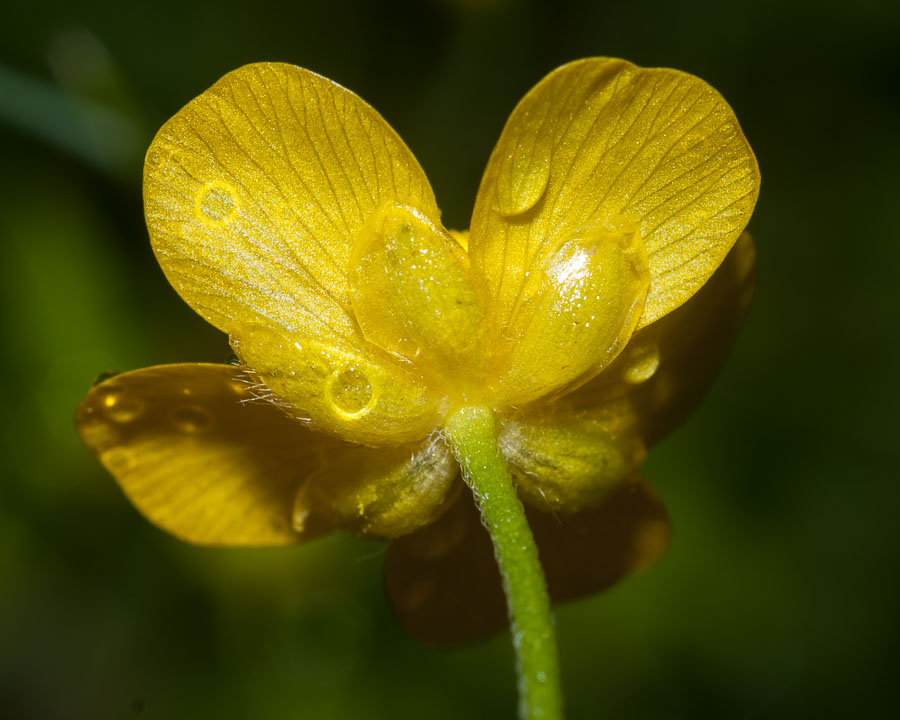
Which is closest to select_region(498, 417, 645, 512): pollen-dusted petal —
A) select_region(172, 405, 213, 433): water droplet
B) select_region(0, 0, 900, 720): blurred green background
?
select_region(172, 405, 213, 433): water droplet

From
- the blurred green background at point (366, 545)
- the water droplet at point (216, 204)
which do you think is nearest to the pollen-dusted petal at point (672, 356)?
the water droplet at point (216, 204)

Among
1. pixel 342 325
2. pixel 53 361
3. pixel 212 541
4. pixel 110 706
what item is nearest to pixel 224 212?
pixel 342 325

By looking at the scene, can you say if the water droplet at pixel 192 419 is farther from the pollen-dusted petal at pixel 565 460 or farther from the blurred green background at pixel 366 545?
the blurred green background at pixel 366 545

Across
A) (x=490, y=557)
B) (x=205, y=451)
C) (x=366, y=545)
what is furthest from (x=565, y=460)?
(x=366, y=545)

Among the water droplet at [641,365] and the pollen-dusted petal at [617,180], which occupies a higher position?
the pollen-dusted petal at [617,180]

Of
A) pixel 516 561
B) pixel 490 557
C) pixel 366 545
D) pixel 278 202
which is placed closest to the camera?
pixel 516 561

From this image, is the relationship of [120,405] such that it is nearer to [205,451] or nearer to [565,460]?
[205,451]

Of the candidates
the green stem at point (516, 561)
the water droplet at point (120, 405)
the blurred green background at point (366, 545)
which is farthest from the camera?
the blurred green background at point (366, 545)
